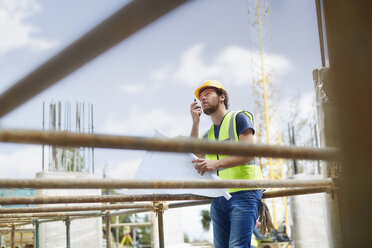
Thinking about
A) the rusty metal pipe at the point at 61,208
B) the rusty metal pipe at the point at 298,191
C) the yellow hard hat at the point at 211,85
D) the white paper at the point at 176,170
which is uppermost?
Answer: the yellow hard hat at the point at 211,85

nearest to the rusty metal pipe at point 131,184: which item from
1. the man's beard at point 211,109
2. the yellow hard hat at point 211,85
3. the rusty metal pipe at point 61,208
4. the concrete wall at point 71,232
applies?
the man's beard at point 211,109

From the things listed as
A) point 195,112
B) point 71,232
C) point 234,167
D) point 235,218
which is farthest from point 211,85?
point 71,232

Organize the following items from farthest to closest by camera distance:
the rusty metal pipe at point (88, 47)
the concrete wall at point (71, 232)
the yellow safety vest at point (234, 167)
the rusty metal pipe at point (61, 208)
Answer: the concrete wall at point (71, 232) < the rusty metal pipe at point (61, 208) < the yellow safety vest at point (234, 167) < the rusty metal pipe at point (88, 47)

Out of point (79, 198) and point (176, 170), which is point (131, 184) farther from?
point (79, 198)

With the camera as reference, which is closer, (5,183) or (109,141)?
(109,141)

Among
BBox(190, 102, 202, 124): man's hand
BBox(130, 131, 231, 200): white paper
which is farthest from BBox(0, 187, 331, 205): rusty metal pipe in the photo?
BBox(190, 102, 202, 124): man's hand

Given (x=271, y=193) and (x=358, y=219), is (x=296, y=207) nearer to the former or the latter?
(x=271, y=193)

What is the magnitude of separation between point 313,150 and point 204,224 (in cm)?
2739

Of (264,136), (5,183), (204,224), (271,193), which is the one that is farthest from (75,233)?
(264,136)

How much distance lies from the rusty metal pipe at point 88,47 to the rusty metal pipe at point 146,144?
0.12m

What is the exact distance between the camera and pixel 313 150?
1.13 m

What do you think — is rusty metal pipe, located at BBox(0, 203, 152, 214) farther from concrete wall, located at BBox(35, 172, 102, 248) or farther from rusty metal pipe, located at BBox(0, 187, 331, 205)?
concrete wall, located at BBox(35, 172, 102, 248)

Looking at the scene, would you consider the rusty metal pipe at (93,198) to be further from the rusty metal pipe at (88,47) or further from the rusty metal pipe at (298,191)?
the rusty metal pipe at (88,47)

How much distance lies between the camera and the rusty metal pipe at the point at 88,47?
77 centimetres
